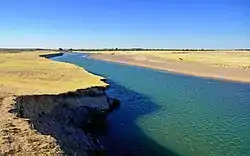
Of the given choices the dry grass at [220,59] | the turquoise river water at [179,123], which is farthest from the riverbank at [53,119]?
the dry grass at [220,59]

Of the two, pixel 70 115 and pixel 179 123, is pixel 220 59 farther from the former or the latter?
pixel 70 115

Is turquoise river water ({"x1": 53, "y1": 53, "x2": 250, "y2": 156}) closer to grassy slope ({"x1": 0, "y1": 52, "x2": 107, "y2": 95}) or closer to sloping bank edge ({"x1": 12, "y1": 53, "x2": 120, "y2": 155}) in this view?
sloping bank edge ({"x1": 12, "y1": 53, "x2": 120, "y2": 155})

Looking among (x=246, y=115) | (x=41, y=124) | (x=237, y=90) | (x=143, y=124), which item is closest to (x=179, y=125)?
(x=143, y=124)

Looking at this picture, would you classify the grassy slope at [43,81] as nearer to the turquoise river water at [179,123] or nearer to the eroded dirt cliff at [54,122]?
the eroded dirt cliff at [54,122]

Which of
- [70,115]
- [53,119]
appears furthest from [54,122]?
[70,115]

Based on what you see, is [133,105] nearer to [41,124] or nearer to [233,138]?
[233,138]

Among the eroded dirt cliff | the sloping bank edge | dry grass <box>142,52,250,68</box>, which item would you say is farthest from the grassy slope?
dry grass <box>142,52,250,68</box>
